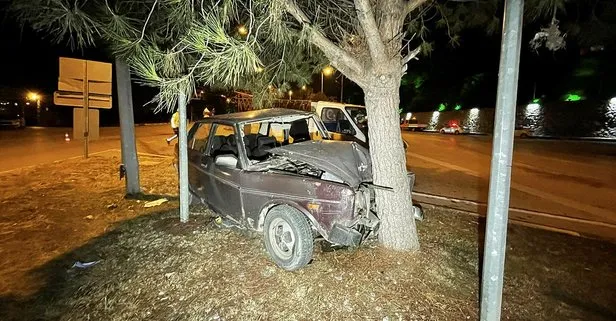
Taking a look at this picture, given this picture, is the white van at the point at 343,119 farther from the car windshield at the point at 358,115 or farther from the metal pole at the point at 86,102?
the metal pole at the point at 86,102

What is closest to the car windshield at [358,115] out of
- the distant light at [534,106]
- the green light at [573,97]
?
the distant light at [534,106]

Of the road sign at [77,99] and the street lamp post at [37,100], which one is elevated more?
the street lamp post at [37,100]

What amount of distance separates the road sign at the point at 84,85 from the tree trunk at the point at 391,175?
8052mm

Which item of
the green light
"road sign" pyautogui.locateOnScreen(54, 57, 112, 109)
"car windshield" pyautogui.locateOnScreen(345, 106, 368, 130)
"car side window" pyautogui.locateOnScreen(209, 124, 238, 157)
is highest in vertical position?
the green light

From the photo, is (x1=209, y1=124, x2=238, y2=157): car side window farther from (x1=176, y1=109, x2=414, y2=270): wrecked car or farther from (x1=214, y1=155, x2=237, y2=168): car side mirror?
(x1=214, y1=155, x2=237, y2=168): car side mirror

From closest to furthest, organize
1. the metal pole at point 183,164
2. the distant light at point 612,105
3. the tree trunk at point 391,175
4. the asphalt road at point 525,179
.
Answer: the tree trunk at point 391,175 → the metal pole at point 183,164 → the asphalt road at point 525,179 → the distant light at point 612,105

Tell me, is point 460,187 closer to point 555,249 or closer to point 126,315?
point 555,249

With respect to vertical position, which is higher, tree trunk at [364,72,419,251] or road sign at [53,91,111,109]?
road sign at [53,91,111,109]

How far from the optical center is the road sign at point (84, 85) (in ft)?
30.2

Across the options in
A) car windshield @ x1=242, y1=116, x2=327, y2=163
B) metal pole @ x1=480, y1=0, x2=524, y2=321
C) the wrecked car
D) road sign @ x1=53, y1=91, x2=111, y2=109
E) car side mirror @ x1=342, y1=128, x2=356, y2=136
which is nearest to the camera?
metal pole @ x1=480, y1=0, x2=524, y2=321

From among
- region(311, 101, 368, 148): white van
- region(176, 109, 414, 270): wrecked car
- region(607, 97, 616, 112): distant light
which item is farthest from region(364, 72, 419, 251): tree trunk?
region(607, 97, 616, 112): distant light

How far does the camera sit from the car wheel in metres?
4.05

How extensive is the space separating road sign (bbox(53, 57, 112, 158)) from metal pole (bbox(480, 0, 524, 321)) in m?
9.65

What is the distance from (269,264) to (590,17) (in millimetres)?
6762
